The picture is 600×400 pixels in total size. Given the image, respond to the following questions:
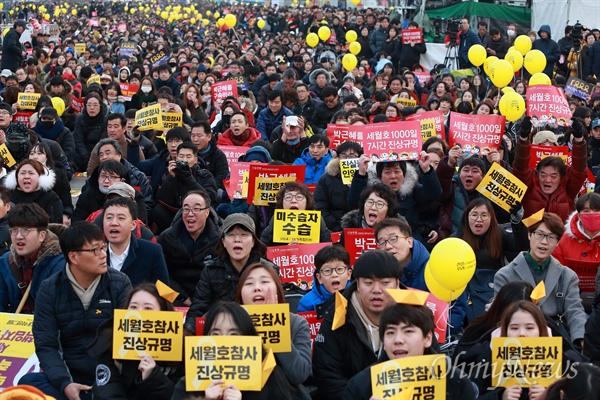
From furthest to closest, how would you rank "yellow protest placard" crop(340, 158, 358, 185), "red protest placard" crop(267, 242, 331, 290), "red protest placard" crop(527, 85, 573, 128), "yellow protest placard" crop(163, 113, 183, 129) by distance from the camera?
"yellow protest placard" crop(163, 113, 183, 129), "red protest placard" crop(527, 85, 573, 128), "yellow protest placard" crop(340, 158, 358, 185), "red protest placard" crop(267, 242, 331, 290)

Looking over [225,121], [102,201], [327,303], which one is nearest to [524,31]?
[225,121]

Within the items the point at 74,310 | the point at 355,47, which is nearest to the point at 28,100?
the point at 74,310

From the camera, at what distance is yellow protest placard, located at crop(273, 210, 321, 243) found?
7184 millimetres

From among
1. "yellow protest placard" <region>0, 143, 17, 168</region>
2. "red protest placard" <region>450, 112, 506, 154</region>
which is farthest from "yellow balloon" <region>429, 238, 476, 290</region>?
"yellow protest placard" <region>0, 143, 17, 168</region>

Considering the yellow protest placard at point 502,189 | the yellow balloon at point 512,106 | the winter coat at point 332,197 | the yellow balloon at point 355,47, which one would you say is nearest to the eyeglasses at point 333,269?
the yellow protest placard at point 502,189

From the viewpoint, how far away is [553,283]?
19.7 ft

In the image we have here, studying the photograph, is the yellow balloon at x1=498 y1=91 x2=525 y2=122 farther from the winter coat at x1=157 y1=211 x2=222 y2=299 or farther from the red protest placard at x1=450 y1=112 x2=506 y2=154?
the winter coat at x1=157 y1=211 x2=222 y2=299

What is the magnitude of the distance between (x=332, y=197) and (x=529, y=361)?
4.14 m

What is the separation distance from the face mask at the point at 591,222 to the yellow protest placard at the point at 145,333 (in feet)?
11.0

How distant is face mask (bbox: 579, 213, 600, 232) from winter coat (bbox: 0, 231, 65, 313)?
146 inches

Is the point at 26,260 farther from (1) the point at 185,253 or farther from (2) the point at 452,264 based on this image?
(2) the point at 452,264

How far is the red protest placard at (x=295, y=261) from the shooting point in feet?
22.5

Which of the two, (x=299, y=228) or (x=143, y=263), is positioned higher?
(x=299, y=228)

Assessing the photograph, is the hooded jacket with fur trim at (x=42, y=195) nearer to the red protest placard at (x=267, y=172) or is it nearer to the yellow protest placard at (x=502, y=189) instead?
the red protest placard at (x=267, y=172)
